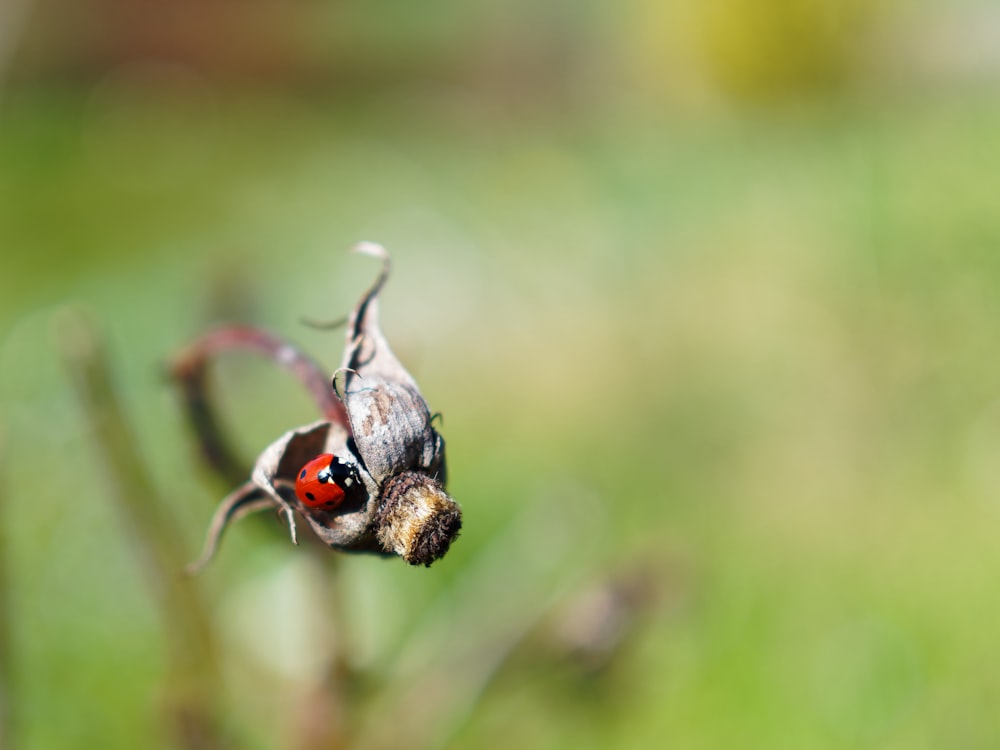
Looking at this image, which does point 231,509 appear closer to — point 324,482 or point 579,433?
point 324,482

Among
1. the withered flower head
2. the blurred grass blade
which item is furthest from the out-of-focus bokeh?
the withered flower head

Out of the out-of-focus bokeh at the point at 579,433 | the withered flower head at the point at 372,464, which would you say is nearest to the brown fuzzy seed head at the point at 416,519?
the withered flower head at the point at 372,464

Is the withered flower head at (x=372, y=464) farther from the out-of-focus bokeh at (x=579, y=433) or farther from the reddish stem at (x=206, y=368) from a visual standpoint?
the out-of-focus bokeh at (x=579, y=433)

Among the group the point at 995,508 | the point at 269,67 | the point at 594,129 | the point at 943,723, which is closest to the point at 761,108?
the point at 594,129

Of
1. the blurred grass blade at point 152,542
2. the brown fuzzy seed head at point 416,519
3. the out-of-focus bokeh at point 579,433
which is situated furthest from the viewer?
the out-of-focus bokeh at point 579,433

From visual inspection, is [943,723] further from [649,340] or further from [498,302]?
[498,302]

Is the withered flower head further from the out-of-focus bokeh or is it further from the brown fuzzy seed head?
the out-of-focus bokeh
